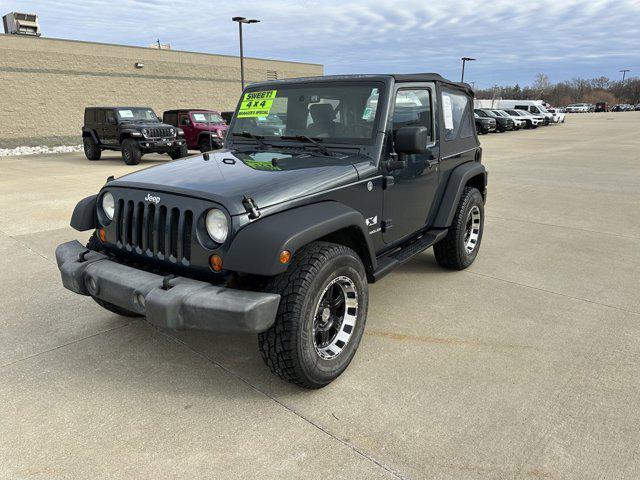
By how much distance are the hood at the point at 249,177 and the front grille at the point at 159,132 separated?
1214 centimetres

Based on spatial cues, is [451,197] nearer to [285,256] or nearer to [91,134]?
[285,256]

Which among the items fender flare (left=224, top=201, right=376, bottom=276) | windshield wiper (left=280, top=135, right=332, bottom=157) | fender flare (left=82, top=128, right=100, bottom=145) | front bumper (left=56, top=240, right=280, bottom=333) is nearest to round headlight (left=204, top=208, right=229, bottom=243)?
fender flare (left=224, top=201, right=376, bottom=276)

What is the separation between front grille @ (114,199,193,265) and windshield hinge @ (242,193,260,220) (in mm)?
343

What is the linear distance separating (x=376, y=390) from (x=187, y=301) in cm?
121

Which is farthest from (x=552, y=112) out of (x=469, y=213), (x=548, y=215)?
(x=469, y=213)

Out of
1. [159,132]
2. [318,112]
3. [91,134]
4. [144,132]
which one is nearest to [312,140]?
[318,112]

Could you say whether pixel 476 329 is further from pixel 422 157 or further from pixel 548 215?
pixel 548 215

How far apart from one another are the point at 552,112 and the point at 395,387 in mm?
40565

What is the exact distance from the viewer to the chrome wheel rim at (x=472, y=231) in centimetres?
493

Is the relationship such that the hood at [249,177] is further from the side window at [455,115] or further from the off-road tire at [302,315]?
the side window at [455,115]

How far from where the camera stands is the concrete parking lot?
7.39ft

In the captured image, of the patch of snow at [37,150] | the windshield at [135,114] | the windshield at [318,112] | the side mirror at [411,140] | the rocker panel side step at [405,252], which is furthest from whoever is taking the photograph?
the patch of snow at [37,150]

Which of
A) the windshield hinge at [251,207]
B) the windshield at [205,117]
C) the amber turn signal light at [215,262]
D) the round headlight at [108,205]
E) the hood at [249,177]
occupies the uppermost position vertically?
the windshield at [205,117]

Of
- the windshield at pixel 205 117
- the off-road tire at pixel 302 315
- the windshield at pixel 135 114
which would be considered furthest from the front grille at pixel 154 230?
the windshield at pixel 205 117
